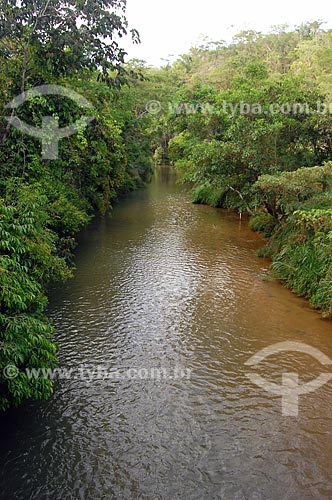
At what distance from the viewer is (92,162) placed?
1504 centimetres

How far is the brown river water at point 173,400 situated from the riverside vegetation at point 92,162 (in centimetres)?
102

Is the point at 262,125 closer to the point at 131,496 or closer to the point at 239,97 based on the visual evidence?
the point at 239,97

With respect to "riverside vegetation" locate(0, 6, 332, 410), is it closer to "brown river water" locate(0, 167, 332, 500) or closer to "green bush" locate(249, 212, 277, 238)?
"green bush" locate(249, 212, 277, 238)

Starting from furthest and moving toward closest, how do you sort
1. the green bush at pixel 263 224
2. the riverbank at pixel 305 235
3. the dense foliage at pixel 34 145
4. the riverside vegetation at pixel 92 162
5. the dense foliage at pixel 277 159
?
the green bush at pixel 263 224
the dense foliage at pixel 277 159
the riverbank at pixel 305 235
the riverside vegetation at pixel 92 162
the dense foliage at pixel 34 145

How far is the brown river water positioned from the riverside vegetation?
3.34ft

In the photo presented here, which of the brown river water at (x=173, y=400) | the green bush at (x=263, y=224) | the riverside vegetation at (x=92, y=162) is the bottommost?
the brown river water at (x=173, y=400)

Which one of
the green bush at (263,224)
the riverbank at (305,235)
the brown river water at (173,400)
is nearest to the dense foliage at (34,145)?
the brown river water at (173,400)

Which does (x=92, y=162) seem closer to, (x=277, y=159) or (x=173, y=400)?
(x=277, y=159)

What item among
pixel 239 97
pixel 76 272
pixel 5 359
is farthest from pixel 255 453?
pixel 239 97

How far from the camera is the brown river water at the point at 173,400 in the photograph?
591cm

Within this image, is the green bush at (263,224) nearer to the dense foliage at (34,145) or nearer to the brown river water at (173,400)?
the brown river water at (173,400)

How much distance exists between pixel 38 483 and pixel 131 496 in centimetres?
129

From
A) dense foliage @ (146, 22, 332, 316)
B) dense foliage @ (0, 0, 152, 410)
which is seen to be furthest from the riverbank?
dense foliage @ (0, 0, 152, 410)

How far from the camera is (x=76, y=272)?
14.2 metres
